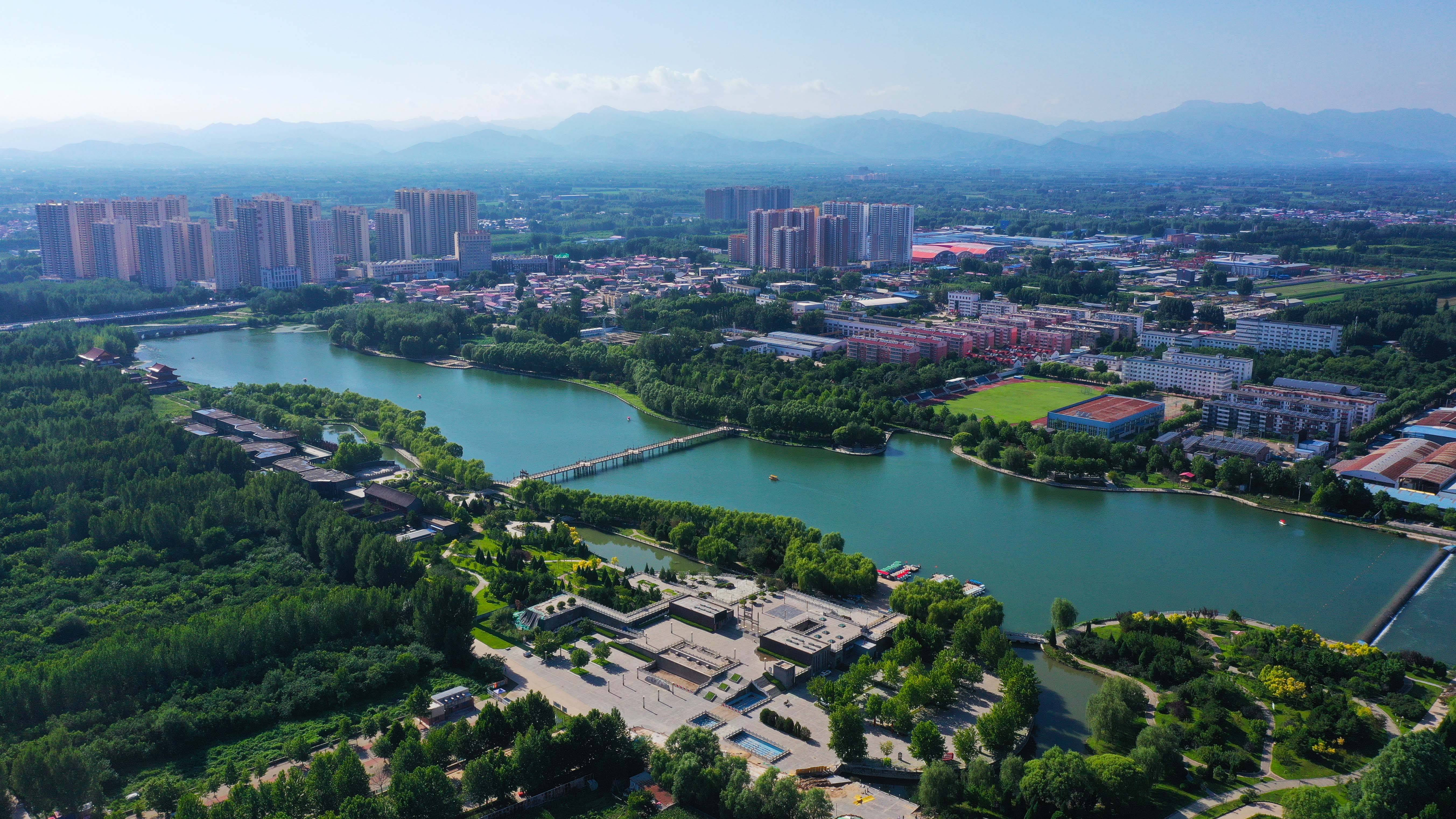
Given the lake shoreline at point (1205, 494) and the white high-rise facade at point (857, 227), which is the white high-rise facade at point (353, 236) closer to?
the white high-rise facade at point (857, 227)

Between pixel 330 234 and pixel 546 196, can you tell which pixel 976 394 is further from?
pixel 546 196

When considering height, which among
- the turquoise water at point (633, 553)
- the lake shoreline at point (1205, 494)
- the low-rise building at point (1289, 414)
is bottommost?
the turquoise water at point (633, 553)

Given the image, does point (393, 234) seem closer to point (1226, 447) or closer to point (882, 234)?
point (882, 234)

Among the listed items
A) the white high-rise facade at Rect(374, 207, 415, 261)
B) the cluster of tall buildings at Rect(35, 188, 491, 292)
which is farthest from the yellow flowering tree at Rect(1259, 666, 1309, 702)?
the white high-rise facade at Rect(374, 207, 415, 261)

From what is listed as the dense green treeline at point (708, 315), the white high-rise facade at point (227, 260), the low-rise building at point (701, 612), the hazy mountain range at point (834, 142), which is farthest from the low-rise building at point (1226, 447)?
the hazy mountain range at point (834, 142)

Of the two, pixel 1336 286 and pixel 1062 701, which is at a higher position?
pixel 1336 286

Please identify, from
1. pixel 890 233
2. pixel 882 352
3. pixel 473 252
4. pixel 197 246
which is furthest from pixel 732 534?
pixel 890 233
